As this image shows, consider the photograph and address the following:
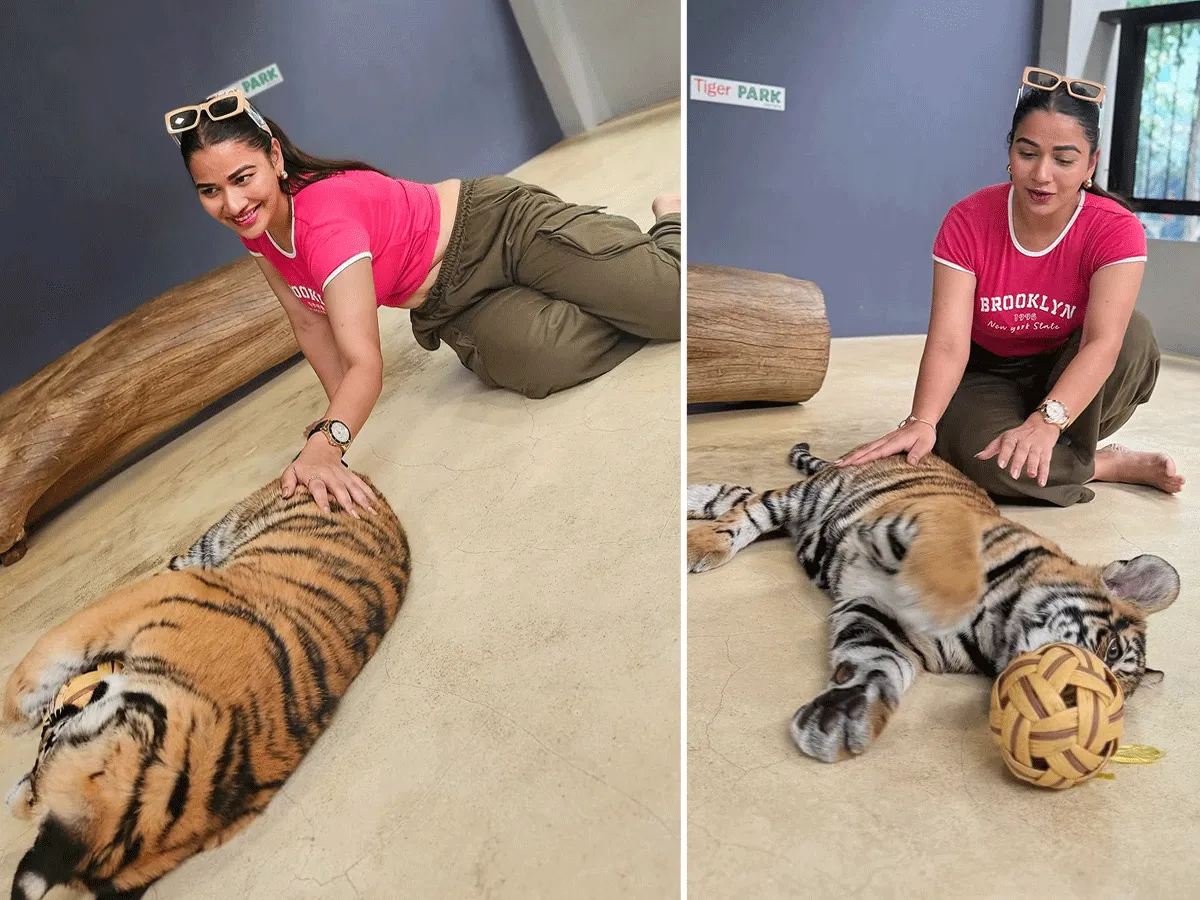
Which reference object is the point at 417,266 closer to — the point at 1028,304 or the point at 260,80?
the point at 260,80

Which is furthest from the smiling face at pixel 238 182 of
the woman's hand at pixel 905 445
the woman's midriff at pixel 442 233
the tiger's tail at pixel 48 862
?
the woman's hand at pixel 905 445

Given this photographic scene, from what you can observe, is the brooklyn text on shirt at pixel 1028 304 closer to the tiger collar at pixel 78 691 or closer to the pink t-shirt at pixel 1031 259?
the pink t-shirt at pixel 1031 259

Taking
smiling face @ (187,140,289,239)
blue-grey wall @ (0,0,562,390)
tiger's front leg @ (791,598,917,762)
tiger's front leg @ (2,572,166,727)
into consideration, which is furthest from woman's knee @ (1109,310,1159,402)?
tiger's front leg @ (2,572,166,727)

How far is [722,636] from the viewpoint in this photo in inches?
55.8

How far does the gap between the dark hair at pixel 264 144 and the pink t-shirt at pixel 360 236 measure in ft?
0.04

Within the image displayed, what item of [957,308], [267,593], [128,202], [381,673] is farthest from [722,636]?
[128,202]

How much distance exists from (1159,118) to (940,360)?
3.78ft

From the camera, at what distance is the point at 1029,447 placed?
5.25 feet

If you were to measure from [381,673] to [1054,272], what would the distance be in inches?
51.8

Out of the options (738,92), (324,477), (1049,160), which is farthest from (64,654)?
(738,92)

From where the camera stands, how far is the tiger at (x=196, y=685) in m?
0.90

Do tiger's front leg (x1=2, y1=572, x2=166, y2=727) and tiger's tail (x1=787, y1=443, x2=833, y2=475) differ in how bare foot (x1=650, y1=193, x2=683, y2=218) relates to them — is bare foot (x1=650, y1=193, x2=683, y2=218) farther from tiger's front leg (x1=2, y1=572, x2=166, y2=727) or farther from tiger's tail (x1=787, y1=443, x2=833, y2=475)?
tiger's front leg (x1=2, y1=572, x2=166, y2=727)

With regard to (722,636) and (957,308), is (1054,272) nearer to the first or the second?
(957,308)

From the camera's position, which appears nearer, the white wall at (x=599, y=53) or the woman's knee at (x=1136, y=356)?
the white wall at (x=599, y=53)
